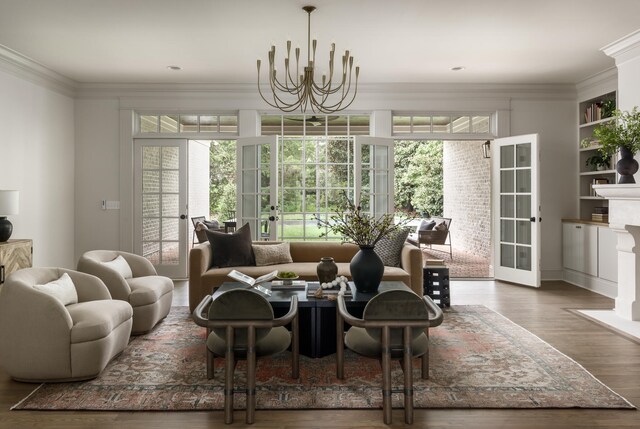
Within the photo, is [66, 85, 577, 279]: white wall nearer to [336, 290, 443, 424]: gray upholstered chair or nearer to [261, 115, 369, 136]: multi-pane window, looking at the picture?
[261, 115, 369, 136]: multi-pane window

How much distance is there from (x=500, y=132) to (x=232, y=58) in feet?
13.0

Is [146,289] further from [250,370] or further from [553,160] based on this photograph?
[553,160]

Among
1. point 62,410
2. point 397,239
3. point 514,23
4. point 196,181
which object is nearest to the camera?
point 62,410

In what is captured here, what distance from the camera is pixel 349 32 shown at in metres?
5.03

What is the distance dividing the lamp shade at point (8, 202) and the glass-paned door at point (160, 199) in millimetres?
2213

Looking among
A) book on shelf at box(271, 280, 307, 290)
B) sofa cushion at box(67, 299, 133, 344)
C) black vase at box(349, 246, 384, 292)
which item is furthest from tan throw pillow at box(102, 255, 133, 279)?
black vase at box(349, 246, 384, 292)

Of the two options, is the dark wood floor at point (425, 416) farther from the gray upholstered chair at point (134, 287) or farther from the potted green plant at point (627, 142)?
the potted green plant at point (627, 142)

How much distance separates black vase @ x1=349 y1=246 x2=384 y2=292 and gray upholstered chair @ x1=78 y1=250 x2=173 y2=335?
1878 millimetres

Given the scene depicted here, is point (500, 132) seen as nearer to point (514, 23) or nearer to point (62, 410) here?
point (514, 23)

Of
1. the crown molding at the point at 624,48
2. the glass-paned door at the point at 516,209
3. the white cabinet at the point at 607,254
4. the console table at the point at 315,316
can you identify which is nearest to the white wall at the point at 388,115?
the glass-paned door at the point at 516,209

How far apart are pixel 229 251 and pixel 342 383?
255 cm

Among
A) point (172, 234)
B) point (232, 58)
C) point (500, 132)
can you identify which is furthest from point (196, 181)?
point (500, 132)

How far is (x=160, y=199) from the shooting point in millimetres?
7281

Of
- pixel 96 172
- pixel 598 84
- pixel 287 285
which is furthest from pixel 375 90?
pixel 96 172
